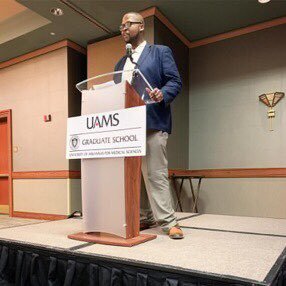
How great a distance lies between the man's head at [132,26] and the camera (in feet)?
5.25

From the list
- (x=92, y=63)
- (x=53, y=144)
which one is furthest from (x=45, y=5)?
(x=53, y=144)

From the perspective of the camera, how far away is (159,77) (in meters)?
1.67

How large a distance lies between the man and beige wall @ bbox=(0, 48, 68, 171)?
2.81 meters

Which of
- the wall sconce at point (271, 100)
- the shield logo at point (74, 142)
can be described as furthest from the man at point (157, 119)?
the wall sconce at point (271, 100)

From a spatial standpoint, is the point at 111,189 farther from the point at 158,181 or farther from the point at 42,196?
the point at 42,196

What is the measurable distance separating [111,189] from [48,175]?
319 centimetres

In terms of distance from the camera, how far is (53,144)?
4.35m

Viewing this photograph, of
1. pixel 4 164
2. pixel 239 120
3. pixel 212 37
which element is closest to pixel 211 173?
pixel 239 120

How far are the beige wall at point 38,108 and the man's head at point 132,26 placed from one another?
9.13ft

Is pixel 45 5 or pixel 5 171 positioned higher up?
pixel 45 5

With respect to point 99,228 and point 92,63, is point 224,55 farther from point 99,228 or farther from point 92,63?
point 99,228

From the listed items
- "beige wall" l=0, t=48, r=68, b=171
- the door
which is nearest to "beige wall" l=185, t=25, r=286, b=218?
"beige wall" l=0, t=48, r=68, b=171

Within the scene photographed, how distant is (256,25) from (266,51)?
1.22ft

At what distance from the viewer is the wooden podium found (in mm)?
1373
